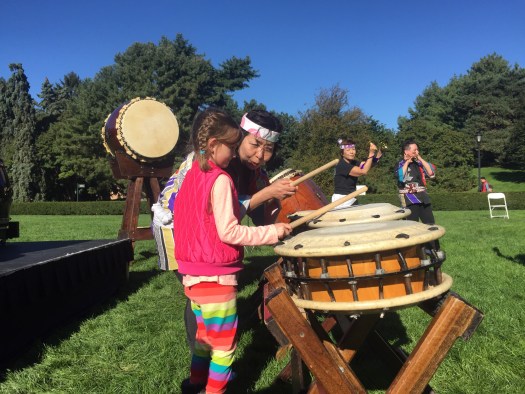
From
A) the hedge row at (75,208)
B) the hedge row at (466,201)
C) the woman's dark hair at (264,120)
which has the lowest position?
the hedge row at (75,208)

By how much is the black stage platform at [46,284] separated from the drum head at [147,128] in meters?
1.46

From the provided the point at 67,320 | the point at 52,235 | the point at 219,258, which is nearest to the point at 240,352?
the point at 219,258

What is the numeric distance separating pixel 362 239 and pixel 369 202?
26.0 m

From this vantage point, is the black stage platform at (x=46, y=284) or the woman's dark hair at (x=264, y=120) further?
the black stage platform at (x=46, y=284)

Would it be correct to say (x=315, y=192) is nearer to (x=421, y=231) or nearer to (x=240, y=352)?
(x=240, y=352)

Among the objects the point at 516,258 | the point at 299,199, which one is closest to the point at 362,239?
the point at 299,199

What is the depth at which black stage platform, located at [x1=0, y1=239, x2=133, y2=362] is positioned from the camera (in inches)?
119

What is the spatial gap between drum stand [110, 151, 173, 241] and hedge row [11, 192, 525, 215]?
1588cm

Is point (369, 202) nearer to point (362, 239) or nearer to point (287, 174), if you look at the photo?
point (287, 174)

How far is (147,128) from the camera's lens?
5910mm

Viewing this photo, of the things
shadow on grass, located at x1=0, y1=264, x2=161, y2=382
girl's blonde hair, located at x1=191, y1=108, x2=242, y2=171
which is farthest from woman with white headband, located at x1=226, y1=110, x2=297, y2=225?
shadow on grass, located at x1=0, y1=264, x2=161, y2=382

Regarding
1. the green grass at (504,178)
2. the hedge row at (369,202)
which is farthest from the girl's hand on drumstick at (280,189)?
the green grass at (504,178)

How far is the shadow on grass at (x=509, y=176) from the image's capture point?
42219mm

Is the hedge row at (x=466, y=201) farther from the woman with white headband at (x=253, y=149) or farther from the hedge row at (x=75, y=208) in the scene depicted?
the woman with white headband at (x=253, y=149)
